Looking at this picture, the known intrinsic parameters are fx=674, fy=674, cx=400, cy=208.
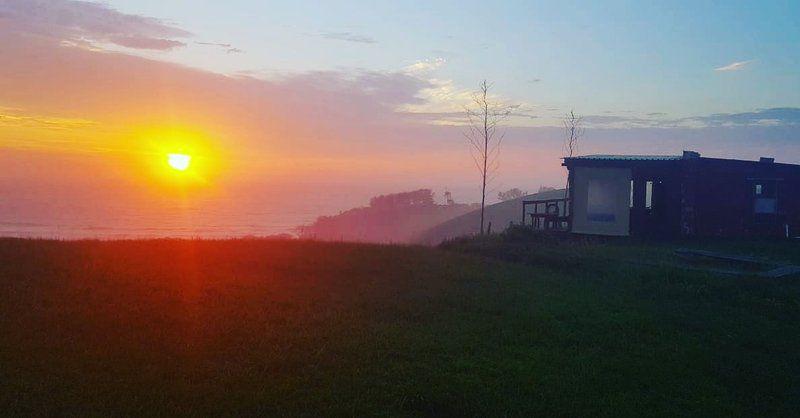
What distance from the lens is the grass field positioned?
289 inches

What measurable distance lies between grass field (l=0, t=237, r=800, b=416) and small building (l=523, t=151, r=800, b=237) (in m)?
10.1

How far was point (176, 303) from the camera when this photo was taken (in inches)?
417

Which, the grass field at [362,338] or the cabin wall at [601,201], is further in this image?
the cabin wall at [601,201]

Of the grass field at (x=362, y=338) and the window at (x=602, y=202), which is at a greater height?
the window at (x=602, y=202)

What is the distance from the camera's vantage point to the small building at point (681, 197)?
2655cm

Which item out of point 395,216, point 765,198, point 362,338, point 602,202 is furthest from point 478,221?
point 362,338

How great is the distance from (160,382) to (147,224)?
30.3 metres

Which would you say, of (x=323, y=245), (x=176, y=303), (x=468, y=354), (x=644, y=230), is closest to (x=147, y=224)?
(x=323, y=245)

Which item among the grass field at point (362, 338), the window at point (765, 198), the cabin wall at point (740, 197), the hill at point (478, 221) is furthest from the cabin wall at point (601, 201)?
the hill at point (478, 221)

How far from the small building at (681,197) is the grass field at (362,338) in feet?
33.1

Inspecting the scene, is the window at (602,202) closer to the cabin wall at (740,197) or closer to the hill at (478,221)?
the cabin wall at (740,197)

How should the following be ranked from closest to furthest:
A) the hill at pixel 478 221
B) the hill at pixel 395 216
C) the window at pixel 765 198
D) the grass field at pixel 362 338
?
the grass field at pixel 362 338 → the window at pixel 765 198 → the hill at pixel 478 221 → the hill at pixel 395 216

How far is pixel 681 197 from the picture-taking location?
26641 mm

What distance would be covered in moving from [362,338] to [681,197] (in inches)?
820
